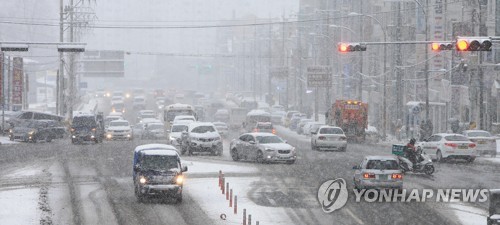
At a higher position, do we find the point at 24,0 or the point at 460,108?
the point at 24,0

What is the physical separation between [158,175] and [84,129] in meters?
32.9

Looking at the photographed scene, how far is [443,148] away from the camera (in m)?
44.4

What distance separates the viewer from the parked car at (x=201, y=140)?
4841cm

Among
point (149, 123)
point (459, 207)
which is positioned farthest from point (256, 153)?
point (149, 123)

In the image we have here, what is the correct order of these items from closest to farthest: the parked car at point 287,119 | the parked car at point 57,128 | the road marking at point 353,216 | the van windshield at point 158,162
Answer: the road marking at point 353,216 → the van windshield at point 158,162 → the parked car at point 57,128 → the parked car at point 287,119

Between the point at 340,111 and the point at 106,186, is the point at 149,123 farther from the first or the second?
the point at 106,186

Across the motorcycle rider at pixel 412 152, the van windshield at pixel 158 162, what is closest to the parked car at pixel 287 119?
the motorcycle rider at pixel 412 152

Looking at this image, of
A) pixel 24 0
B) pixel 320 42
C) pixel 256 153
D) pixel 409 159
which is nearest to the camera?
pixel 409 159

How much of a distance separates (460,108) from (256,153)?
99.1 feet

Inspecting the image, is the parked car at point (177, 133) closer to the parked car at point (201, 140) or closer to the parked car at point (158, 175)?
the parked car at point (201, 140)

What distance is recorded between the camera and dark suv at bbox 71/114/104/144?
59750 millimetres

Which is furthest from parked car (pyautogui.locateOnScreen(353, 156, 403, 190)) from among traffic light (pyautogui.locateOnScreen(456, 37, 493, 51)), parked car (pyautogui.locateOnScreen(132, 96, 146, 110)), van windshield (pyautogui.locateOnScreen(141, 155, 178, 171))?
parked car (pyautogui.locateOnScreen(132, 96, 146, 110))

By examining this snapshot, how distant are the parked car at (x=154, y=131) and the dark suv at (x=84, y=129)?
24.5ft

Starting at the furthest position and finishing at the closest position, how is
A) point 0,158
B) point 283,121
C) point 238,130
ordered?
point 283,121, point 238,130, point 0,158
